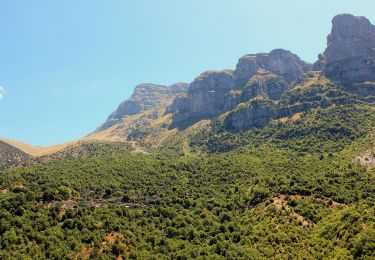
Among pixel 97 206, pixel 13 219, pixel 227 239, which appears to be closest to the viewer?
pixel 13 219

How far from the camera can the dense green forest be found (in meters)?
93.9

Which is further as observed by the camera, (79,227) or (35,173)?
(35,173)

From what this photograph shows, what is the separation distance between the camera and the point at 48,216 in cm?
10281

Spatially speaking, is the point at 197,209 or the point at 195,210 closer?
the point at 195,210

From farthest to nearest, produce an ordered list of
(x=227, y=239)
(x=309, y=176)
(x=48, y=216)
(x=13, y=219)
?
(x=309, y=176) → (x=227, y=239) → (x=48, y=216) → (x=13, y=219)

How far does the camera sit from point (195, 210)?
12700cm

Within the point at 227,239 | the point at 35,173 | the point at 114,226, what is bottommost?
the point at 227,239

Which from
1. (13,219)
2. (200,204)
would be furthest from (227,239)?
(13,219)

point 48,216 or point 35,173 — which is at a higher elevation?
point 35,173

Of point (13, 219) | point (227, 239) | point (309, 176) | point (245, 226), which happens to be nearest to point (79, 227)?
point (13, 219)

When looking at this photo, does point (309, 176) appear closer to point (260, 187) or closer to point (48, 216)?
point (260, 187)

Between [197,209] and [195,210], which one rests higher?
[197,209]

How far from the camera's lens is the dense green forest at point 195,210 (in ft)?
308

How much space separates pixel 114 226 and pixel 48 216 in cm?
1670
